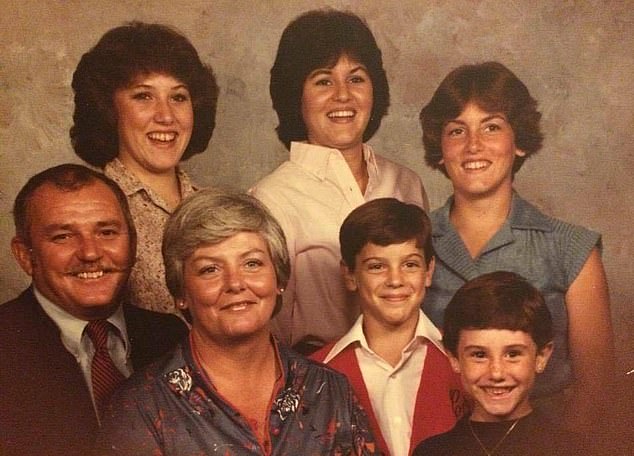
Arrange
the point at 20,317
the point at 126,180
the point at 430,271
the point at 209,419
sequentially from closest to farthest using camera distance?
the point at 209,419 < the point at 20,317 < the point at 126,180 < the point at 430,271

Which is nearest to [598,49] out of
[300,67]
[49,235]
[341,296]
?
[300,67]

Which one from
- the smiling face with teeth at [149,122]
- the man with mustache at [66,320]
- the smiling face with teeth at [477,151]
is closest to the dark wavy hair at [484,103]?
the smiling face with teeth at [477,151]

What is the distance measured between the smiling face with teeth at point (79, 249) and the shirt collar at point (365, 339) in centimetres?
75

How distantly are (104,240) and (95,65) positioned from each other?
2.01 feet

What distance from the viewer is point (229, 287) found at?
9.82ft

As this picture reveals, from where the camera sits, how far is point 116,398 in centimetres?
297

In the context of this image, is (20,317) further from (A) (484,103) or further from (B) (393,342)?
(A) (484,103)

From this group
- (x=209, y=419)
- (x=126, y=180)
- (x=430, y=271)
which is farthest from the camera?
(x=430, y=271)

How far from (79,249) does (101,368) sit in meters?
0.39

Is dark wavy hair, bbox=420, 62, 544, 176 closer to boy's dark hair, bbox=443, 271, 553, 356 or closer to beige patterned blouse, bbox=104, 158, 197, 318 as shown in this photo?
boy's dark hair, bbox=443, 271, 553, 356

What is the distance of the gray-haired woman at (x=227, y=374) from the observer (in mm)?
2947

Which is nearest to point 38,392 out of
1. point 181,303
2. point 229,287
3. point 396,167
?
point 181,303

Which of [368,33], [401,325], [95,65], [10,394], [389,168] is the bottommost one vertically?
[10,394]

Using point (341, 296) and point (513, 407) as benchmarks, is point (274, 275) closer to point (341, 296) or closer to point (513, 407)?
point (341, 296)
